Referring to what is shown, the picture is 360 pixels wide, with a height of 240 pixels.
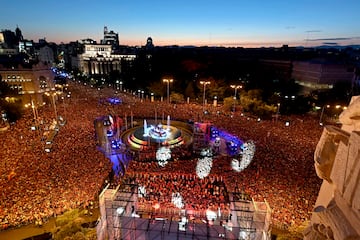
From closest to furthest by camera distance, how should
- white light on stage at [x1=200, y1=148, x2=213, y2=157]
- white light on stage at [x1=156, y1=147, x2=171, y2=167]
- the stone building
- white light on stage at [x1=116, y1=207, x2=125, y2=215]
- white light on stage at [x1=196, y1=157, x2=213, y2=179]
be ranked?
1. the stone building
2. white light on stage at [x1=116, y1=207, x2=125, y2=215]
3. white light on stage at [x1=196, y1=157, x2=213, y2=179]
4. white light on stage at [x1=156, y1=147, x2=171, y2=167]
5. white light on stage at [x1=200, y1=148, x2=213, y2=157]

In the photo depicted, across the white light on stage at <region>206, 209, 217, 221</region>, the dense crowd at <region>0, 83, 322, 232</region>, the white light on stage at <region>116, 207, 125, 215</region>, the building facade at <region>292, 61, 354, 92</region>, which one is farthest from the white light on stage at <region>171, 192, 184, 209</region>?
the building facade at <region>292, 61, 354, 92</region>

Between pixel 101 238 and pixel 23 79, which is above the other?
pixel 23 79

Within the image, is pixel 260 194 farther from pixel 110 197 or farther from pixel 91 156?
pixel 91 156

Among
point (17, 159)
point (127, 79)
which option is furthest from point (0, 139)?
point (127, 79)

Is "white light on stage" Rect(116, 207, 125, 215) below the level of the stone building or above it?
below

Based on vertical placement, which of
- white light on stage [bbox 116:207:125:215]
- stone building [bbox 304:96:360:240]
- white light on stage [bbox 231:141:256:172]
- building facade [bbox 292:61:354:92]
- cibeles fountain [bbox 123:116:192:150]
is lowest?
cibeles fountain [bbox 123:116:192:150]

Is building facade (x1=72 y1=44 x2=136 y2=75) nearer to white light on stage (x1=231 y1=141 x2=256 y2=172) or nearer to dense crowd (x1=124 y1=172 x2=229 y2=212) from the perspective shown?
white light on stage (x1=231 y1=141 x2=256 y2=172)
